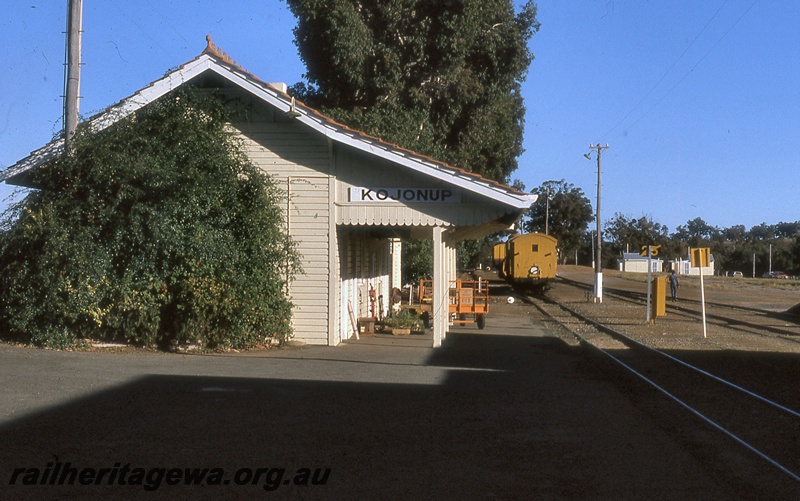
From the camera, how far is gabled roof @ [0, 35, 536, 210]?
→ 49.4 ft

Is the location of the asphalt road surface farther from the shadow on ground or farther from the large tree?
the large tree

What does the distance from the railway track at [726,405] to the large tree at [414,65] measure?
1504 centimetres

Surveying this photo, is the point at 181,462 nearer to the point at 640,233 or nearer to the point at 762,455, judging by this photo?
the point at 762,455

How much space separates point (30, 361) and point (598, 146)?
3401cm

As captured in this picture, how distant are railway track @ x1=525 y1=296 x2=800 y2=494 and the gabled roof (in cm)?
379

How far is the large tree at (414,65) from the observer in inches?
1187

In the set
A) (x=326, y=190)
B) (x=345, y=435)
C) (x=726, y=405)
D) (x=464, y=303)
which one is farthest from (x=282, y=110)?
(x=726, y=405)

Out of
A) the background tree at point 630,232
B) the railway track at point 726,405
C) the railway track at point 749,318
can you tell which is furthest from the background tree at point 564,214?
the railway track at point 726,405

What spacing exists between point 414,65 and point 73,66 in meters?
18.4

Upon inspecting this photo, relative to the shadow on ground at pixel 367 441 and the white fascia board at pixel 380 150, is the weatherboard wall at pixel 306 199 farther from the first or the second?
the shadow on ground at pixel 367 441

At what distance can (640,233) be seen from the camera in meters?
113

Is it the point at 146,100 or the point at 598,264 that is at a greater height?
the point at 146,100

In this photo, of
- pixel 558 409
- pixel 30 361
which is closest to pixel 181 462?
pixel 558 409

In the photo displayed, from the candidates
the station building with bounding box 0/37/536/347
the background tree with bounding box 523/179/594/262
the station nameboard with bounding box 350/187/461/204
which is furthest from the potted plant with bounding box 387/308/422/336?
the background tree with bounding box 523/179/594/262
